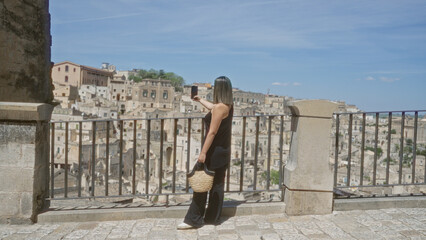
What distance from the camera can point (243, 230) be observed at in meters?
4.60

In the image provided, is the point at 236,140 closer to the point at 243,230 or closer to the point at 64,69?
the point at 243,230

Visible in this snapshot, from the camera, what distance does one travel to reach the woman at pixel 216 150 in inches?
176

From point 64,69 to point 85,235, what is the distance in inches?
4174

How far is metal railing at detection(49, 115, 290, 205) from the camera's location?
5.21 metres

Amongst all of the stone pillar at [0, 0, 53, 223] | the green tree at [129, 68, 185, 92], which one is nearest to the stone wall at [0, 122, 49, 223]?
the stone pillar at [0, 0, 53, 223]

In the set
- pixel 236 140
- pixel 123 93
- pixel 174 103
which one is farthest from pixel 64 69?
pixel 236 140

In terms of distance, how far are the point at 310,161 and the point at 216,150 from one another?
1.47m

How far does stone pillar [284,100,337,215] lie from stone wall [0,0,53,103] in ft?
11.4

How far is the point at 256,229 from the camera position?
4637mm

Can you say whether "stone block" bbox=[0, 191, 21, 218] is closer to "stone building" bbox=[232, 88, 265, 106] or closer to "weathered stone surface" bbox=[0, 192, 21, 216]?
"weathered stone surface" bbox=[0, 192, 21, 216]

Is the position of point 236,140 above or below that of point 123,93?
below

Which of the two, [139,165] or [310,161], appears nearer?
[310,161]

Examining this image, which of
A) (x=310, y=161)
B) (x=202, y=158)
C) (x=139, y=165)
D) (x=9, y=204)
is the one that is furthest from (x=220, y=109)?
(x=139, y=165)

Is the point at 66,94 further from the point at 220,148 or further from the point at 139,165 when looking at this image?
the point at 220,148
